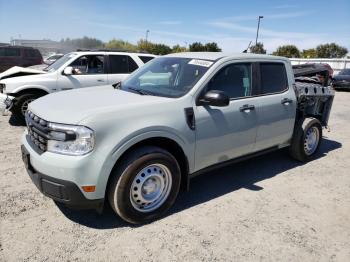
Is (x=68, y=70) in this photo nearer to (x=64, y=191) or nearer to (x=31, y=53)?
(x=64, y=191)

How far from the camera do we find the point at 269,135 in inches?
183

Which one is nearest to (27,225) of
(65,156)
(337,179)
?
(65,156)

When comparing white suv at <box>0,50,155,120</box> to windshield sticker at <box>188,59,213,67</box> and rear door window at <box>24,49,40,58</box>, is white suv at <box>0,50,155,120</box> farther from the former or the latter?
rear door window at <box>24,49,40,58</box>

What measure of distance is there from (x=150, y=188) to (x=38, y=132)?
1279 millimetres

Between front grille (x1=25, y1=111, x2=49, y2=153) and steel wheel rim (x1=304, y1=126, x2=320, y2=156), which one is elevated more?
front grille (x1=25, y1=111, x2=49, y2=153)

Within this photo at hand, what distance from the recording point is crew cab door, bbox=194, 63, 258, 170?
371cm

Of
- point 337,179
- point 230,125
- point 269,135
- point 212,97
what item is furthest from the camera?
point 337,179

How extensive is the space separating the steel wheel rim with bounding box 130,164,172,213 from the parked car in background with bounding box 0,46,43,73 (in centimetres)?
1391

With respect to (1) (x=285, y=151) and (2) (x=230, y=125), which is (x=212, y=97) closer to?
(2) (x=230, y=125)

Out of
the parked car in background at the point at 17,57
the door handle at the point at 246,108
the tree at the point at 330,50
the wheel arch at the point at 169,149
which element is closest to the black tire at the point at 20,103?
the wheel arch at the point at 169,149

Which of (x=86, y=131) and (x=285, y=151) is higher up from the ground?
(x=86, y=131)

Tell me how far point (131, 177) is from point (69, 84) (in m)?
5.02

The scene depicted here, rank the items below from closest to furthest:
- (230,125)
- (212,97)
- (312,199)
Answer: (212,97), (230,125), (312,199)

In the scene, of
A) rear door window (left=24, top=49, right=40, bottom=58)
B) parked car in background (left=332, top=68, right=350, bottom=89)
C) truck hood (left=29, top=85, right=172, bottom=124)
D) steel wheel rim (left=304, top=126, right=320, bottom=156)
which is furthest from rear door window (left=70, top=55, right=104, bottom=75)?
parked car in background (left=332, top=68, right=350, bottom=89)
